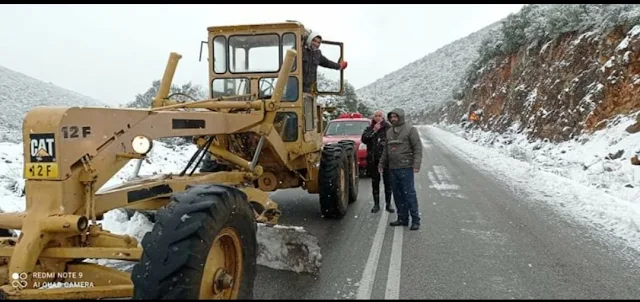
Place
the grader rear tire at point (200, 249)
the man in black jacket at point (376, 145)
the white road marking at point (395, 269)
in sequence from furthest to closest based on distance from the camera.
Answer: the man in black jacket at point (376, 145) → the white road marking at point (395, 269) → the grader rear tire at point (200, 249)

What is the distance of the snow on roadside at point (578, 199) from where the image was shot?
6.83m

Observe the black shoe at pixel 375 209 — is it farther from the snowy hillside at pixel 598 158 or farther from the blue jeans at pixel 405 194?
the snowy hillside at pixel 598 158

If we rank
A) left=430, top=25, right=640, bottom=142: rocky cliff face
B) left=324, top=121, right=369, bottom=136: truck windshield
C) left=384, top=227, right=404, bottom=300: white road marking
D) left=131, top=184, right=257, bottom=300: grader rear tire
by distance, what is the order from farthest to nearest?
1. left=430, top=25, right=640, bottom=142: rocky cliff face
2. left=324, top=121, right=369, bottom=136: truck windshield
3. left=384, top=227, right=404, bottom=300: white road marking
4. left=131, top=184, right=257, bottom=300: grader rear tire

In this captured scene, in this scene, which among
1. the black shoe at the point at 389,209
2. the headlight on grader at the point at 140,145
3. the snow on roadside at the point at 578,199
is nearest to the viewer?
the headlight on grader at the point at 140,145

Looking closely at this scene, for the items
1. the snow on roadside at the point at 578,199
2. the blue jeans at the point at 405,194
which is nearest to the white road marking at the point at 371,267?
the blue jeans at the point at 405,194

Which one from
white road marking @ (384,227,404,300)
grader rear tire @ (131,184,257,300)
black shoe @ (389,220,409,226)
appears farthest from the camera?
black shoe @ (389,220,409,226)

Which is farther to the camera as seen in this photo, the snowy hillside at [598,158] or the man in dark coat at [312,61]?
the snowy hillside at [598,158]

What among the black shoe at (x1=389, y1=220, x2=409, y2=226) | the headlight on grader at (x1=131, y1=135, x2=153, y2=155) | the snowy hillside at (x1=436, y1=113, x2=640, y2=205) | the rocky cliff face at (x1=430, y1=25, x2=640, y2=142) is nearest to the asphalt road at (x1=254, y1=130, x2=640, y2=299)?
the black shoe at (x1=389, y1=220, x2=409, y2=226)

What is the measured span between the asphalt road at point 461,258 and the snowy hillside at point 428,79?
59.5 m

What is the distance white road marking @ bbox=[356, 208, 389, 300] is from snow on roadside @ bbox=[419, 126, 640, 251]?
2.96m

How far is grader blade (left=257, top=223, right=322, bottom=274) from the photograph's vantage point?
16.7 feet

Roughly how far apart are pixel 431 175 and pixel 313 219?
610 cm

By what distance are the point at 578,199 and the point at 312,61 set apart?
17.4 ft

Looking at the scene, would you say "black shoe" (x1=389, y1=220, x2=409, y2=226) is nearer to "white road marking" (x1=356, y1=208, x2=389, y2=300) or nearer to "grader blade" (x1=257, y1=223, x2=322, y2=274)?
"white road marking" (x1=356, y1=208, x2=389, y2=300)
